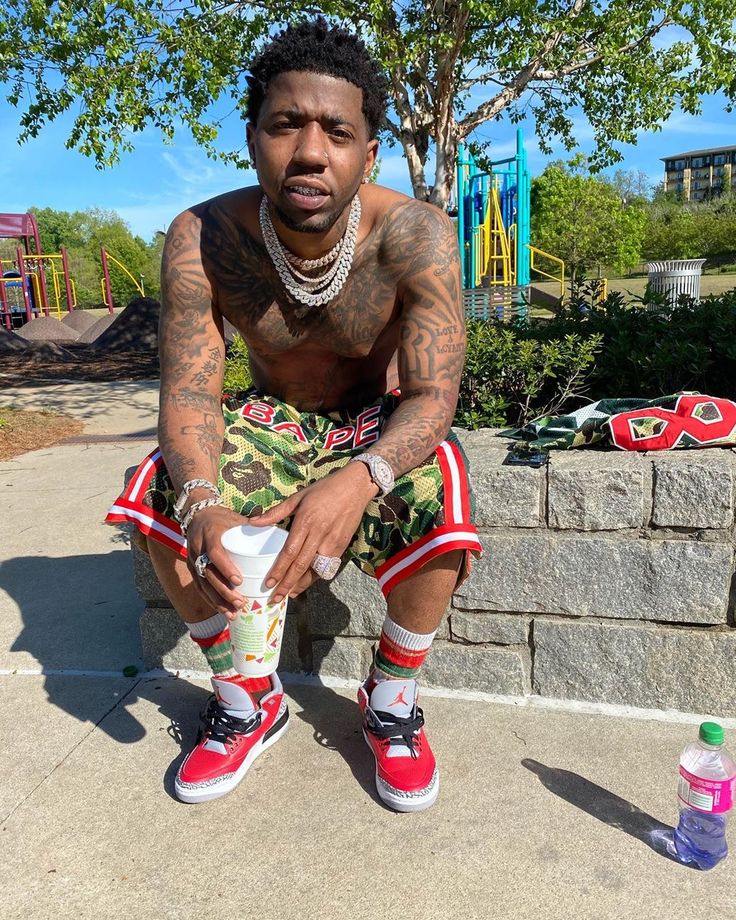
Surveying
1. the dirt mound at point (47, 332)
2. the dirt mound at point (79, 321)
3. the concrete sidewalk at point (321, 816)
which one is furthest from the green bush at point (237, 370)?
the dirt mound at point (79, 321)

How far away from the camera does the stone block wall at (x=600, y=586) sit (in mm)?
2211

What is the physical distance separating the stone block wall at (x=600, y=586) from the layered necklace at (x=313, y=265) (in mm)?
737

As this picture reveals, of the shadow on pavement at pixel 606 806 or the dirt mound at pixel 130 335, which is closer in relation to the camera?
the shadow on pavement at pixel 606 806

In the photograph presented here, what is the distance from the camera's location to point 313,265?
2.23m

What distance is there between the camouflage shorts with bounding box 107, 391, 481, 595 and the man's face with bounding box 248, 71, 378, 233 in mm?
610

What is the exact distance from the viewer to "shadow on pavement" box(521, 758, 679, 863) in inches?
70.0

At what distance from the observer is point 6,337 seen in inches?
581

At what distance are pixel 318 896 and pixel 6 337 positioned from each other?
604 inches

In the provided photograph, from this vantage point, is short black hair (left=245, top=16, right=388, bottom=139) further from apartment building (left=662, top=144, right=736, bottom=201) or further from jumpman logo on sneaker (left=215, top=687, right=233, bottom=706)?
apartment building (left=662, top=144, right=736, bottom=201)

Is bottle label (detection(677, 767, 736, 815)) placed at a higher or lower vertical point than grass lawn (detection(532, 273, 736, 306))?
lower

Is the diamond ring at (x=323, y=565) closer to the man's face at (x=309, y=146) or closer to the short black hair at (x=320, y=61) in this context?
the man's face at (x=309, y=146)

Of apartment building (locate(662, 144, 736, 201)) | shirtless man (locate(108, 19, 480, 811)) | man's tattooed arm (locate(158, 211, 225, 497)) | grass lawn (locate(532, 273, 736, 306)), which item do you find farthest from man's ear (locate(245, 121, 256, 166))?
apartment building (locate(662, 144, 736, 201))

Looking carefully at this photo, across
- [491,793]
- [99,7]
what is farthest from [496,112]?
[491,793]

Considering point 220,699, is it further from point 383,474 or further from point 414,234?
point 414,234
